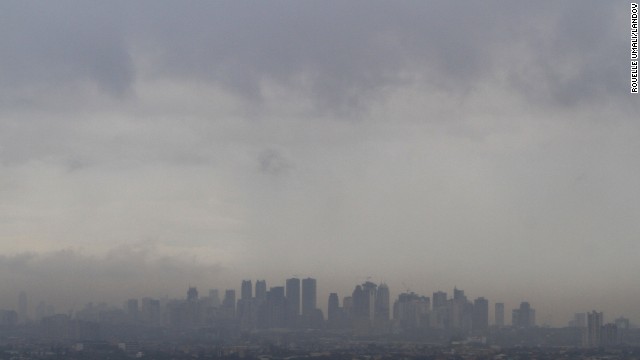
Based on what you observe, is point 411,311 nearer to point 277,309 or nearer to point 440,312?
point 440,312

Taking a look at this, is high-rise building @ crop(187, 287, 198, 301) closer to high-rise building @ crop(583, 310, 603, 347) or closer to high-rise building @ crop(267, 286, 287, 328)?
high-rise building @ crop(267, 286, 287, 328)

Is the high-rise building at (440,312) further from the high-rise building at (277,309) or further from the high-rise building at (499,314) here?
the high-rise building at (277,309)

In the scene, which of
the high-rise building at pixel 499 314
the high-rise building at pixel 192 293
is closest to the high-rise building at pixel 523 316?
the high-rise building at pixel 499 314

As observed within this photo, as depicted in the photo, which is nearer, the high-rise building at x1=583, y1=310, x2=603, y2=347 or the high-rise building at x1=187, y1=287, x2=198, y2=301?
the high-rise building at x1=583, y1=310, x2=603, y2=347

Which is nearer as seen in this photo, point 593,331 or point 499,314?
point 593,331

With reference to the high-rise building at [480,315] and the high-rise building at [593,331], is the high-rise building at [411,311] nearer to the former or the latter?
the high-rise building at [480,315]

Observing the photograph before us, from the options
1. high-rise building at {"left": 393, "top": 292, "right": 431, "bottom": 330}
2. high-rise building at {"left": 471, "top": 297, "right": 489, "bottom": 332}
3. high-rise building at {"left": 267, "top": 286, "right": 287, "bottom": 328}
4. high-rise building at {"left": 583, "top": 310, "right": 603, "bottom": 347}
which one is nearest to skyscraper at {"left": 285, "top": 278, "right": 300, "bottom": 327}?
high-rise building at {"left": 267, "top": 286, "right": 287, "bottom": 328}

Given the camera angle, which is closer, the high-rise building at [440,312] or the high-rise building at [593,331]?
the high-rise building at [593,331]

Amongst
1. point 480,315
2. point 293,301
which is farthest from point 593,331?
point 293,301

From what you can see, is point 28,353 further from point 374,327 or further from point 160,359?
point 374,327
